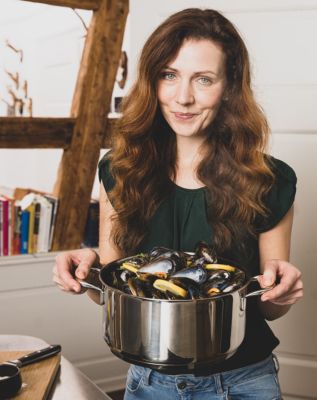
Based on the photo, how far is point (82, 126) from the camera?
307 centimetres

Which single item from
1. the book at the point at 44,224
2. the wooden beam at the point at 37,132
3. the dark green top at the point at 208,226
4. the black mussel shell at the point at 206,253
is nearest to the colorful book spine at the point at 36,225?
the book at the point at 44,224

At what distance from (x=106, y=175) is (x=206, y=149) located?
281mm

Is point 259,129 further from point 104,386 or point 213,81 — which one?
point 104,386

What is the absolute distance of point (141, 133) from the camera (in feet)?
5.14

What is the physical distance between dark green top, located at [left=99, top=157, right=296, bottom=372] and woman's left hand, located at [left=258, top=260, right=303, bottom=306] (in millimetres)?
209

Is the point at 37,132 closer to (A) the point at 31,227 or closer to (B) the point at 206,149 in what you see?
(A) the point at 31,227

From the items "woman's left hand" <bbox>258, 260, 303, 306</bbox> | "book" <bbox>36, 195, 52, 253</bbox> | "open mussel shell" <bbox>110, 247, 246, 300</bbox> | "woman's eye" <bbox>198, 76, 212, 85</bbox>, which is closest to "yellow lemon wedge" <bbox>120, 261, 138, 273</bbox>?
"open mussel shell" <bbox>110, 247, 246, 300</bbox>

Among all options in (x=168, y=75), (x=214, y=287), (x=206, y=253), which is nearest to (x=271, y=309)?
(x=206, y=253)

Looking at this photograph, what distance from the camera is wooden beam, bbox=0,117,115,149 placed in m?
2.88

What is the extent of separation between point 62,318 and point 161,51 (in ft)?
6.70

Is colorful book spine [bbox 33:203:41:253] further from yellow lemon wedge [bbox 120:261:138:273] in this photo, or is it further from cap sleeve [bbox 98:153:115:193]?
yellow lemon wedge [bbox 120:261:138:273]

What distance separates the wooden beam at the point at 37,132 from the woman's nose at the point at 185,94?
167 cm

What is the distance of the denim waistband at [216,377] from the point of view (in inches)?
54.2

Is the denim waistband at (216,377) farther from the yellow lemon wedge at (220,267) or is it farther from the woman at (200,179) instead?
the yellow lemon wedge at (220,267)
